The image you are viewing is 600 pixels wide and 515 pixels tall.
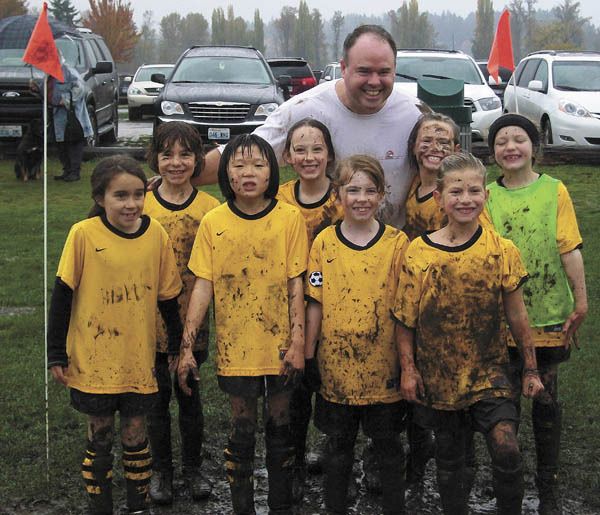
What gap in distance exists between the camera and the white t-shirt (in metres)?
4.28

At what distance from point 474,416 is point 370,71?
4.87 feet

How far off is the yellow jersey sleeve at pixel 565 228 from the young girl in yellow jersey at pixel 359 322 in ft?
2.19

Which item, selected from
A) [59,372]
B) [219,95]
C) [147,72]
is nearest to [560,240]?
[59,372]

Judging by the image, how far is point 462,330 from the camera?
3.70 meters

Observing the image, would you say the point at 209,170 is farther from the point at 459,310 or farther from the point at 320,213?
the point at 459,310

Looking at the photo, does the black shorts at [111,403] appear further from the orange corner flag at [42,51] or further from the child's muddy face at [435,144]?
the orange corner flag at [42,51]

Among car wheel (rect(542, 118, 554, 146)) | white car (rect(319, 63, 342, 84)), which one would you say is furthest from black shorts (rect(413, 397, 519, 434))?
white car (rect(319, 63, 342, 84))

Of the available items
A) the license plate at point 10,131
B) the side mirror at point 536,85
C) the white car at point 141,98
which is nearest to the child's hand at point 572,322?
the side mirror at point 536,85

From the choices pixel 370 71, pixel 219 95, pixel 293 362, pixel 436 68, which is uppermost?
pixel 436 68

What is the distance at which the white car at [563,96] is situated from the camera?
595 inches

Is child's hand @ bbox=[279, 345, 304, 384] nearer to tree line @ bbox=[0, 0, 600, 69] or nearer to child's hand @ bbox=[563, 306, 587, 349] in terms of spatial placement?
child's hand @ bbox=[563, 306, 587, 349]

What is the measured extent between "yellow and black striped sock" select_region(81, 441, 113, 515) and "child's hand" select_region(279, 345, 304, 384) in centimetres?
81

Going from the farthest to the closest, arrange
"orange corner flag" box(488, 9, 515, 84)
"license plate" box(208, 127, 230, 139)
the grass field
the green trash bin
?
"license plate" box(208, 127, 230, 139) → "orange corner flag" box(488, 9, 515, 84) → the green trash bin → the grass field

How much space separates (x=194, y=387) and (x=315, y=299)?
0.82m
